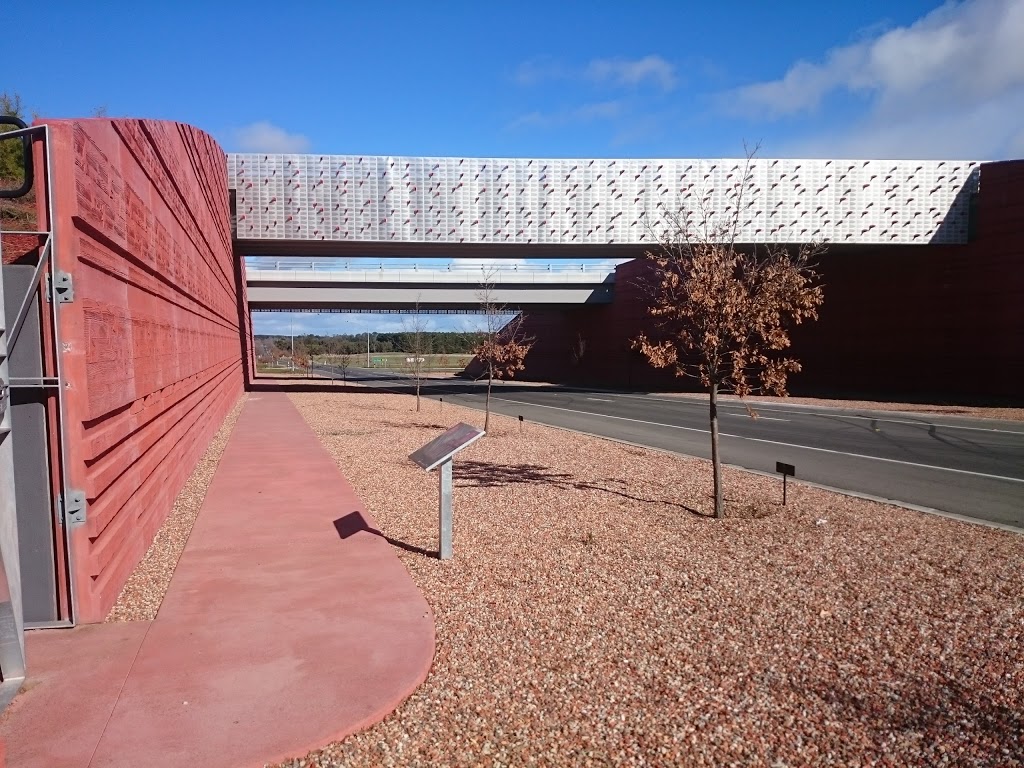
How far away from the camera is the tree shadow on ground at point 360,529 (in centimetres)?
663

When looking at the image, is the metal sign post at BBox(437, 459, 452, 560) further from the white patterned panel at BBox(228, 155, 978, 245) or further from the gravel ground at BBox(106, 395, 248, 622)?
the white patterned panel at BBox(228, 155, 978, 245)

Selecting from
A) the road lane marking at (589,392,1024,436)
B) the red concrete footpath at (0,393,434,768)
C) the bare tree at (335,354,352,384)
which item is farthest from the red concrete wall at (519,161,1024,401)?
the red concrete footpath at (0,393,434,768)

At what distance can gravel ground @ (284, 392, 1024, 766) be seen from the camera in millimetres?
3402

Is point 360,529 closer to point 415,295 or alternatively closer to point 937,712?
point 937,712

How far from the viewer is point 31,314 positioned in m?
4.30

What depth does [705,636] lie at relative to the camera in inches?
184

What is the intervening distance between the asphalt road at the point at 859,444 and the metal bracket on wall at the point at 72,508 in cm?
918

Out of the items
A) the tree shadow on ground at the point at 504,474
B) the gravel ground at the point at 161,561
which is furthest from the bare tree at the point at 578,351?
the gravel ground at the point at 161,561

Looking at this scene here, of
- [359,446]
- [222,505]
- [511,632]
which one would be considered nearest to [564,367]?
[359,446]

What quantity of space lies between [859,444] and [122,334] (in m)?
14.7

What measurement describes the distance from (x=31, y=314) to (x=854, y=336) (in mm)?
33354

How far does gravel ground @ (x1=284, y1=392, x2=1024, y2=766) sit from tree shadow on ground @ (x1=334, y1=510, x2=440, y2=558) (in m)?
0.09

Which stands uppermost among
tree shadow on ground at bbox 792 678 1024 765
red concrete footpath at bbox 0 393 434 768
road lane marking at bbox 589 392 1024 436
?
red concrete footpath at bbox 0 393 434 768

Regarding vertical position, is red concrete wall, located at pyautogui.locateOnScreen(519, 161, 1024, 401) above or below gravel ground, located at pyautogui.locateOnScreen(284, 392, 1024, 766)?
above
